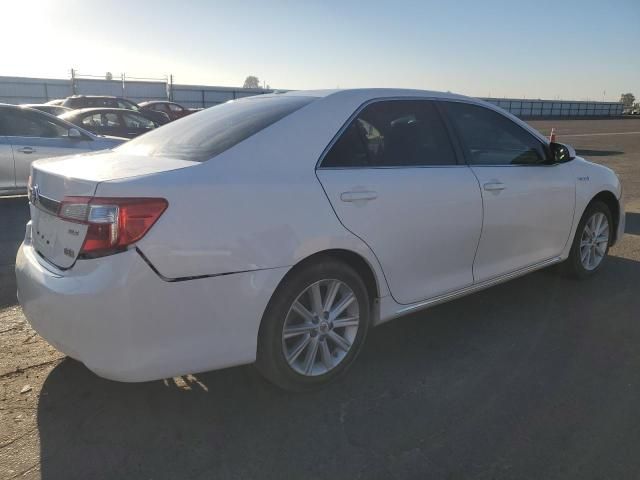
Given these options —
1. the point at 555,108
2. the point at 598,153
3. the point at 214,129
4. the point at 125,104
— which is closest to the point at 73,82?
the point at 125,104

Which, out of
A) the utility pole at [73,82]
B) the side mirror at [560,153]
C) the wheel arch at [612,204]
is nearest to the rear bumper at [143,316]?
the side mirror at [560,153]

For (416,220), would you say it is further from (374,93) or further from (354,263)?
(374,93)

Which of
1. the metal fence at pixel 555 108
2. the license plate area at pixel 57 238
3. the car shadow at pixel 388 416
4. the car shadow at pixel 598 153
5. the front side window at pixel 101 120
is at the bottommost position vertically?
the car shadow at pixel 388 416

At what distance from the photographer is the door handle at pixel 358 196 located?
288 centimetres

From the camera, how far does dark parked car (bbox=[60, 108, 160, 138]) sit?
1182cm

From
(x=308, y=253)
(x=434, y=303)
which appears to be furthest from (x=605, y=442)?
(x=308, y=253)

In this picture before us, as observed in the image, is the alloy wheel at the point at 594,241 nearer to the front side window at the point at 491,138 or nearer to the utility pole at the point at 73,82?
the front side window at the point at 491,138

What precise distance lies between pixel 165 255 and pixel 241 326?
20.3 inches

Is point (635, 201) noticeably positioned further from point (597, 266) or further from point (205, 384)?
point (205, 384)

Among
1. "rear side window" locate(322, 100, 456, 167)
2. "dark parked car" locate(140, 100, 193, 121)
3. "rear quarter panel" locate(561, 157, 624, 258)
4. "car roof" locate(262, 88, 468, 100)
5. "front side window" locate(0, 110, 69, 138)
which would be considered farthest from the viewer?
"dark parked car" locate(140, 100, 193, 121)

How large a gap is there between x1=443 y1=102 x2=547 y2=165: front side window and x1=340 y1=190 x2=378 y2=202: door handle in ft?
3.35

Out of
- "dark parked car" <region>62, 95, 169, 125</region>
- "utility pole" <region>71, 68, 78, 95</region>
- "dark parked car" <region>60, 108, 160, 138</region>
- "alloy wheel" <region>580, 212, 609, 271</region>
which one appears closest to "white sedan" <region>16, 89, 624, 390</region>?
"alloy wheel" <region>580, 212, 609, 271</region>

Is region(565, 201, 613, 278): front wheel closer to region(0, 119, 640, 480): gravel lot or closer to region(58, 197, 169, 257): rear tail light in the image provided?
region(0, 119, 640, 480): gravel lot

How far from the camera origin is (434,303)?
137 inches
